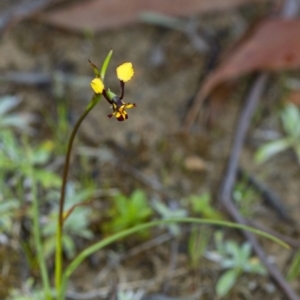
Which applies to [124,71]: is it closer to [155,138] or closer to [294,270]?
[294,270]

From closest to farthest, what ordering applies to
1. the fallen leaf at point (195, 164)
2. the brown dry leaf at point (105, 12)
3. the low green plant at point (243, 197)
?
the low green plant at point (243, 197), the fallen leaf at point (195, 164), the brown dry leaf at point (105, 12)

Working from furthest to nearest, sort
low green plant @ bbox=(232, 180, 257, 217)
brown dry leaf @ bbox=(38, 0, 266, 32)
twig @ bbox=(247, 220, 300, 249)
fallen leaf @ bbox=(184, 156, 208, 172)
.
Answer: brown dry leaf @ bbox=(38, 0, 266, 32) → fallen leaf @ bbox=(184, 156, 208, 172) → low green plant @ bbox=(232, 180, 257, 217) → twig @ bbox=(247, 220, 300, 249)

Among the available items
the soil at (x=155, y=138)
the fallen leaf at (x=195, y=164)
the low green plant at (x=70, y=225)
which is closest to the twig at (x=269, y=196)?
the soil at (x=155, y=138)

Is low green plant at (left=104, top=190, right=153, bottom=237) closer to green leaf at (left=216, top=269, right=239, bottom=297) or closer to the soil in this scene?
the soil

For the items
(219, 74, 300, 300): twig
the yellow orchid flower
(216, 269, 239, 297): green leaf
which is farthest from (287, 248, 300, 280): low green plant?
the yellow orchid flower

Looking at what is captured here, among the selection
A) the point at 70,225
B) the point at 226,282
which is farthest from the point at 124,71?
the point at 226,282

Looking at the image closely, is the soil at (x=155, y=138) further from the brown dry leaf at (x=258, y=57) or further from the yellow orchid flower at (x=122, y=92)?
the yellow orchid flower at (x=122, y=92)
